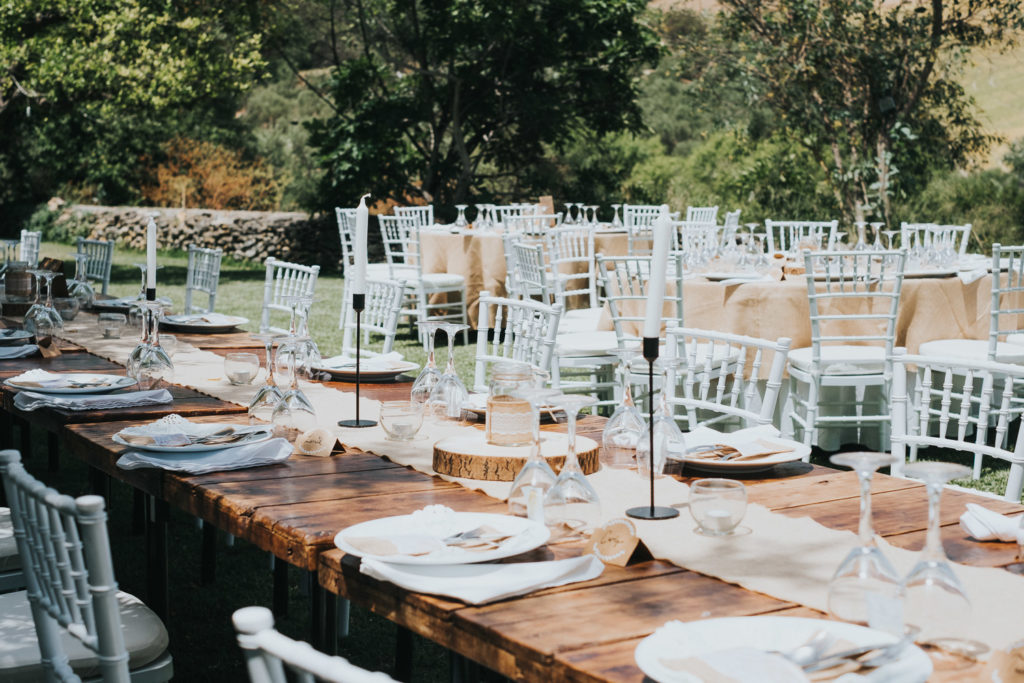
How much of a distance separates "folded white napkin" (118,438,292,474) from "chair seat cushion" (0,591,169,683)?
29 cm

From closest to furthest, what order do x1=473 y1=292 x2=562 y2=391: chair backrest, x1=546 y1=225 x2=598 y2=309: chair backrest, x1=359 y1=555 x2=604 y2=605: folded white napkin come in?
x1=359 y1=555 x2=604 y2=605: folded white napkin
x1=473 y1=292 x2=562 y2=391: chair backrest
x1=546 y1=225 x2=598 y2=309: chair backrest

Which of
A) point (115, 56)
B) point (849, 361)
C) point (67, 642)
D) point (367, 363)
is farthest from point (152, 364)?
point (115, 56)

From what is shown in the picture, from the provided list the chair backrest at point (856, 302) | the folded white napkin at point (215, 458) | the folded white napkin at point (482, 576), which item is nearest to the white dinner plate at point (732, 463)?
the folded white napkin at point (482, 576)

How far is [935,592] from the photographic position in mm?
1351

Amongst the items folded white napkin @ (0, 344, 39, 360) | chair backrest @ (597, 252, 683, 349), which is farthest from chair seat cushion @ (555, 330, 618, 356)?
folded white napkin @ (0, 344, 39, 360)

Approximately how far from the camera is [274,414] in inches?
103

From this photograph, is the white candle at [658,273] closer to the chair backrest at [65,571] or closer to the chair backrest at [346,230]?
the chair backrest at [65,571]

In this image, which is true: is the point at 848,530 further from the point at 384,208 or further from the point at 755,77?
the point at 384,208

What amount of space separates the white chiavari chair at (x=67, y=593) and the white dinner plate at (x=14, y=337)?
2099mm

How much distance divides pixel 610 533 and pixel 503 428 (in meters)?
0.67

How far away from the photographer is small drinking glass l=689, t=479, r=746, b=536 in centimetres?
184

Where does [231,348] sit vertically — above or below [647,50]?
below

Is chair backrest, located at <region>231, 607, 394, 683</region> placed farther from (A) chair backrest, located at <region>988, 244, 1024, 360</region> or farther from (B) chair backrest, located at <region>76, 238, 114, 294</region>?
(B) chair backrest, located at <region>76, 238, 114, 294</region>

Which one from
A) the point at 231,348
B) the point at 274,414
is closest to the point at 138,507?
the point at 231,348
